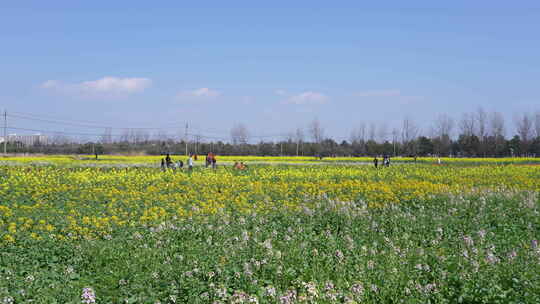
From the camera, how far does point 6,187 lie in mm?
16688

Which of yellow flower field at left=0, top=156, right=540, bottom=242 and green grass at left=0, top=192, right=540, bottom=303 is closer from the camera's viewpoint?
green grass at left=0, top=192, right=540, bottom=303

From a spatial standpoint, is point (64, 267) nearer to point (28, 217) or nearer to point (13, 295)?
point (13, 295)

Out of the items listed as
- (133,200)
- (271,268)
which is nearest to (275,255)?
(271,268)

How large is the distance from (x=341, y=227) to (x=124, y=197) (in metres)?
8.33

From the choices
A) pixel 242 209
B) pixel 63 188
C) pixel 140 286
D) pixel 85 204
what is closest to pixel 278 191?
pixel 242 209

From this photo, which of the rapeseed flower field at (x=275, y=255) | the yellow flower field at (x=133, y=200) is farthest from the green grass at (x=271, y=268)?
the yellow flower field at (x=133, y=200)

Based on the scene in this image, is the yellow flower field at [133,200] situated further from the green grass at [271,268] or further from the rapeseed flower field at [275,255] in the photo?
the green grass at [271,268]

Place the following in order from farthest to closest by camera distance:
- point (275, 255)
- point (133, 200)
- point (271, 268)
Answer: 1. point (133, 200)
2. point (275, 255)
3. point (271, 268)

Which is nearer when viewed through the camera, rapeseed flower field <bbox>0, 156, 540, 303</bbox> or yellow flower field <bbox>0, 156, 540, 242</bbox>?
rapeseed flower field <bbox>0, 156, 540, 303</bbox>

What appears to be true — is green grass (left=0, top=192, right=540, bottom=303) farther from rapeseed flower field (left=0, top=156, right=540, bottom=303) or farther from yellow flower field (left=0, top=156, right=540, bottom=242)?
yellow flower field (left=0, top=156, right=540, bottom=242)

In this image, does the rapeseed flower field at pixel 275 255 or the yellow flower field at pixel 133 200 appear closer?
the rapeseed flower field at pixel 275 255

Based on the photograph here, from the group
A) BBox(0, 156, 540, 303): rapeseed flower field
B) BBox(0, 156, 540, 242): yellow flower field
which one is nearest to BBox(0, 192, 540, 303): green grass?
BBox(0, 156, 540, 303): rapeseed flower field

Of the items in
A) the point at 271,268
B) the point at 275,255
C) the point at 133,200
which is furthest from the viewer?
the point at 133,200

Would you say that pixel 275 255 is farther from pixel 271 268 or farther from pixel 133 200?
pixel 133 200
